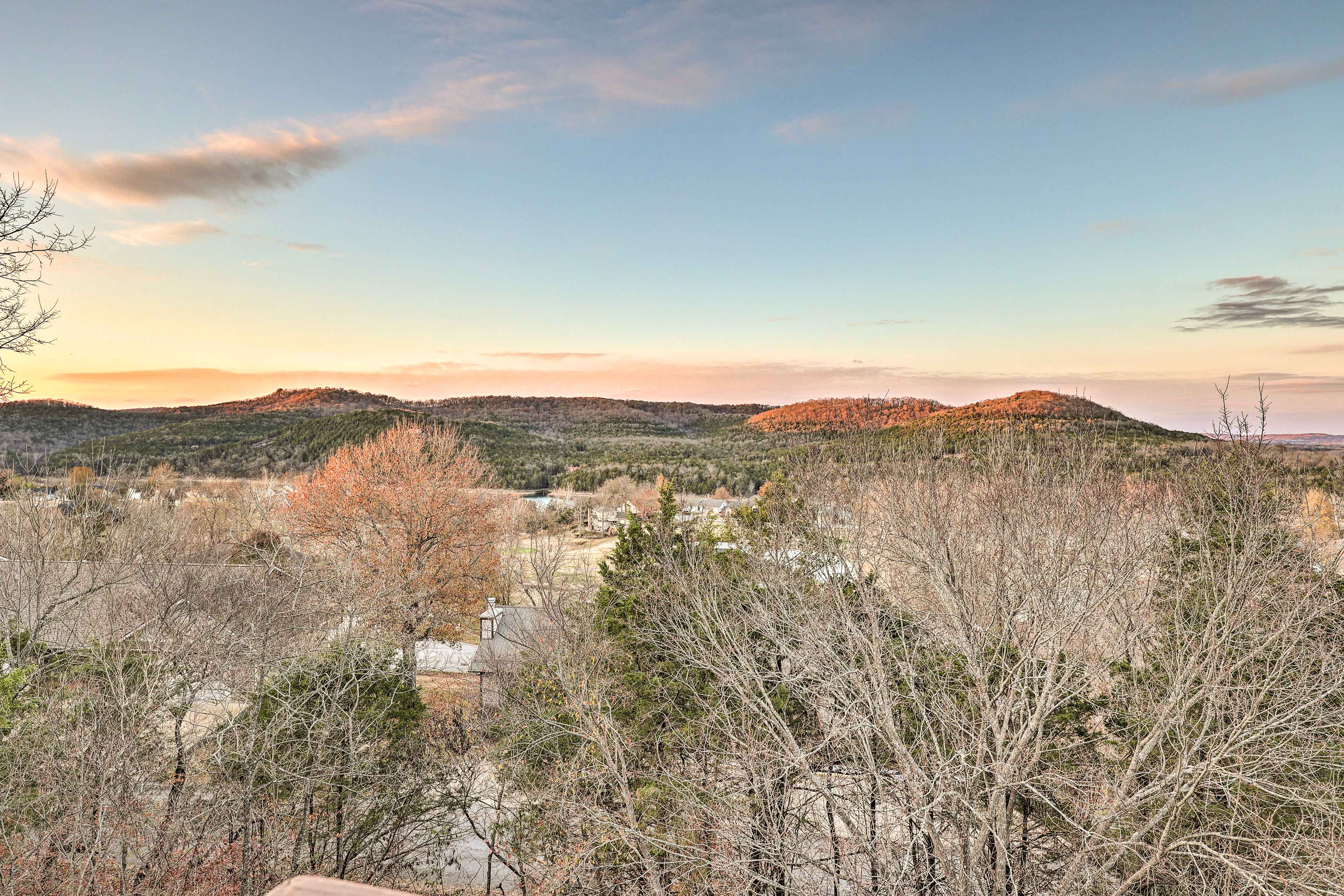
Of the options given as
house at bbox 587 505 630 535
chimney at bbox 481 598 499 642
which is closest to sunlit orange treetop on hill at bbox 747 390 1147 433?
chimney at bbox 481 598 499 642

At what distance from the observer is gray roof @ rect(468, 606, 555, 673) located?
66.3 ft

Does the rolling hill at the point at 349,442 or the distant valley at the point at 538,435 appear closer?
the distant valley at the point at 538,435

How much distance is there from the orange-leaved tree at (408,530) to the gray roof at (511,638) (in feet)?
6.35

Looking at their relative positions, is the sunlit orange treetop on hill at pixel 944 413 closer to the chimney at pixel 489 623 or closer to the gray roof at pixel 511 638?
the gray roof at pixel 511 638

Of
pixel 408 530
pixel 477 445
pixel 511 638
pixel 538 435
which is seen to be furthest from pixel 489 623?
pixel 538 435

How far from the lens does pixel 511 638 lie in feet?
78.4

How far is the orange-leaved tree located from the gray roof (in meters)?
1.93

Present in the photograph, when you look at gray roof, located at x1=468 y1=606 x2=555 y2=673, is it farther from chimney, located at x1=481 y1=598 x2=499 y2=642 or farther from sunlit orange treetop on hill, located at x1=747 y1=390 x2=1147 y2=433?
sunlit orange treetop on hill, located at x1=747 y1=390 x2=1147 y2=433

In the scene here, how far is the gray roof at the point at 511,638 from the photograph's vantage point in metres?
20.2

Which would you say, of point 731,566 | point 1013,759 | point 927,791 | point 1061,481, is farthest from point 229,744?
point 1061,481

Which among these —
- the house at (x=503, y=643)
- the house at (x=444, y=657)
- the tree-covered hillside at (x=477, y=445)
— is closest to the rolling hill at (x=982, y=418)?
the house at (x=503, y=643)

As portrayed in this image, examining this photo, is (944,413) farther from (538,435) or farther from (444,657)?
(538,435)

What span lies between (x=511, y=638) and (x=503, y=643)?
60.7 inches

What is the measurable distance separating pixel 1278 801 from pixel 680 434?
4738 inches
